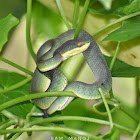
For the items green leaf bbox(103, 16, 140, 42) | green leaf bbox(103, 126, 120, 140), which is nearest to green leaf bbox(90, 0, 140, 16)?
green leaf bbox(103, 16, 140, 42)

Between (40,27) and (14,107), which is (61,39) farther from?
(40,27)

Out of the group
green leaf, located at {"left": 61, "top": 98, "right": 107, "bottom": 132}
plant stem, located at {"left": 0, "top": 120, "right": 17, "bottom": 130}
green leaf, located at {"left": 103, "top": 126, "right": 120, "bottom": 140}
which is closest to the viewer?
green leaf, located at {"left": 103, "top": 126, "right": 120, "bottom": 140}

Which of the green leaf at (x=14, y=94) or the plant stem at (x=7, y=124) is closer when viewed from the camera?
the plant stem at (x=7, y=124)

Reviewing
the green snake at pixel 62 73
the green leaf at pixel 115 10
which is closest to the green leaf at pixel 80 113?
the green snake at pixel 62 73

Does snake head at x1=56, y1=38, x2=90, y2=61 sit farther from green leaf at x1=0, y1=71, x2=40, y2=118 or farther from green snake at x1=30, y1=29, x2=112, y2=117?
green leaf at x1=0, y1=71, x2=40, y2=118

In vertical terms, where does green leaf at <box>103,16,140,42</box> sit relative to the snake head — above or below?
above

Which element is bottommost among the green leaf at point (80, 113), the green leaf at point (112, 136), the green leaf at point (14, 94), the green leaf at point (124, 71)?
the green leaf at point (80, 113)

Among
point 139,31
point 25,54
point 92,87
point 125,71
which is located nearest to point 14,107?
point 92,87

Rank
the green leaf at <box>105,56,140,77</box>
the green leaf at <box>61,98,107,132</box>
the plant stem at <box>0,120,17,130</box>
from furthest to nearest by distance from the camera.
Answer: the green leaf at <box>61,98,107,132</box> < the green leaf at <box>105,56,140,77</box> < the plant stem at <box>0,120,17,130</box>

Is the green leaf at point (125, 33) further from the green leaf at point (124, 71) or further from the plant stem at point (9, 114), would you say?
the plant stem at point (9, 114)

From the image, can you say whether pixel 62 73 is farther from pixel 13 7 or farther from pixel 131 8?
pixel 13 7
